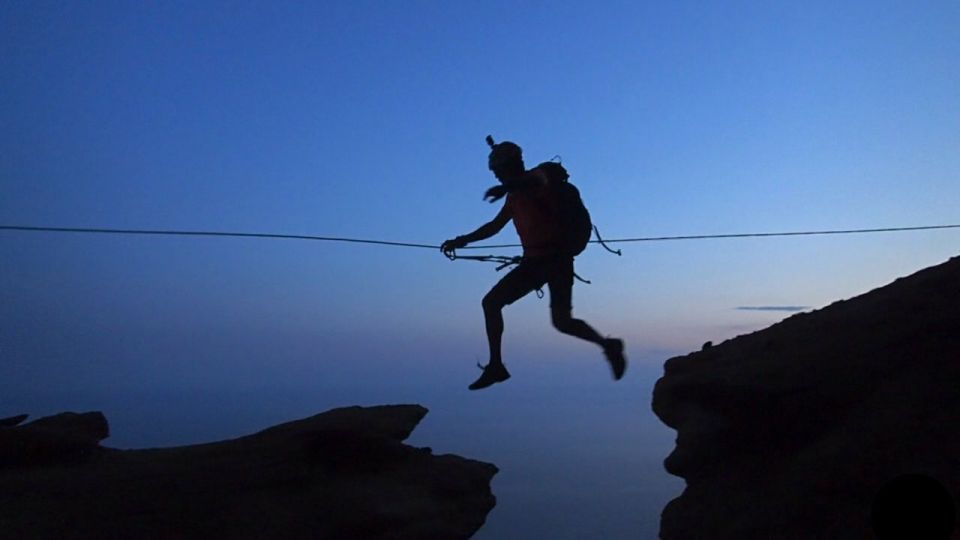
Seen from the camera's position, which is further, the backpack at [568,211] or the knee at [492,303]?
the knee at [492,303]

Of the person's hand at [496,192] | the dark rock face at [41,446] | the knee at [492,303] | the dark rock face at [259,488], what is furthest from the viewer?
the dark rock face at [41,446]

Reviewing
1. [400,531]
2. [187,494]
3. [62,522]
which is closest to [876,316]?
[400,531]

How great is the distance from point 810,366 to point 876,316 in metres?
2.07

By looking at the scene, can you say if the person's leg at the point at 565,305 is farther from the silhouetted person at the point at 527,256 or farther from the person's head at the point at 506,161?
the person's head at the point at 506,161

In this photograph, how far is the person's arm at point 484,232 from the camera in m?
9.03

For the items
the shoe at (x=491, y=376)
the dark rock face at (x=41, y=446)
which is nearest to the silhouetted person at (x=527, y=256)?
the shoe at (x=491, y=376)

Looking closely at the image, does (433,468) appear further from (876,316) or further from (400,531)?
(876,316)

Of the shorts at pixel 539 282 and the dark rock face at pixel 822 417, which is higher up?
the shorts at pixel 539 282

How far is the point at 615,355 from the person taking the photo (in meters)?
9.48

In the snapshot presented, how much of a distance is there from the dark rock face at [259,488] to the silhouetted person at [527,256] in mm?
4156

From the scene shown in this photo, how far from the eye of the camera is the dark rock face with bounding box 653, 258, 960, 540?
946cm

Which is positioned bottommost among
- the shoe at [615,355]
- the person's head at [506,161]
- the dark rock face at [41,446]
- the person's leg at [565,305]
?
the dark rock face at [41,446]

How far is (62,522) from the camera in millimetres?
10586

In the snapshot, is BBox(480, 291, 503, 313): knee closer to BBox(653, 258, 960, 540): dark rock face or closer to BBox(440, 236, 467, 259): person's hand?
BBox(440, 236, 467, 259): person's hand
